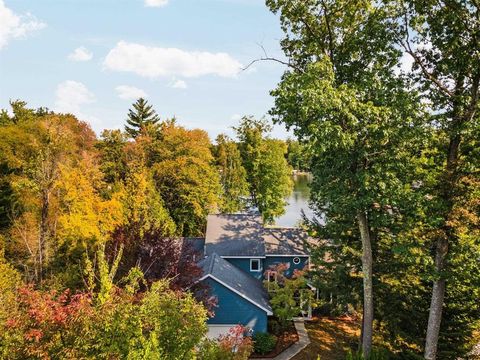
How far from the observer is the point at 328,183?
1443cm

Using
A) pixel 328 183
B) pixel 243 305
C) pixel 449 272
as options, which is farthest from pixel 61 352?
pixel 243 305

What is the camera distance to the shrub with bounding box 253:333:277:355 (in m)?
18.2

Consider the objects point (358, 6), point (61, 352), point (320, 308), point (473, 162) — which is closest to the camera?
point (61, 352)

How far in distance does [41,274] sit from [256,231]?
45.4 feet

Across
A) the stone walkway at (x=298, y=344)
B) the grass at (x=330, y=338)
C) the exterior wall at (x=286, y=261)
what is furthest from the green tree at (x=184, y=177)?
the grass at (x=330, y=338)

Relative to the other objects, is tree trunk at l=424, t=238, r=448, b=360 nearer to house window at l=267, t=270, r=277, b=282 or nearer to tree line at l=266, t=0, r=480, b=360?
tree line at l=266, t=0, r=480, b=360

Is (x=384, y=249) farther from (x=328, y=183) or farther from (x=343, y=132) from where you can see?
(x=343, y=132)

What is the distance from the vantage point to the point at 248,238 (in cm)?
2505

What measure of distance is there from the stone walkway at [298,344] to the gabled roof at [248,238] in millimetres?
4555

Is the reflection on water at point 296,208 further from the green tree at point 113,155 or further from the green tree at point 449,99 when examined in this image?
the green tree at point 449,99

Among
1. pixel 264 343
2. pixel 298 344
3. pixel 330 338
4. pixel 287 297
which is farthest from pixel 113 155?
pixel 330 338

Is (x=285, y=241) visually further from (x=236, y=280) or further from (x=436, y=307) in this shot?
(x=436, y=307)

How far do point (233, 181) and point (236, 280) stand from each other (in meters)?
18.5

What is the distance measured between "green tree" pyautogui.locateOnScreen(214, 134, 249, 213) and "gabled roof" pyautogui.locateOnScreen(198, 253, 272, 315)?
592 inches
